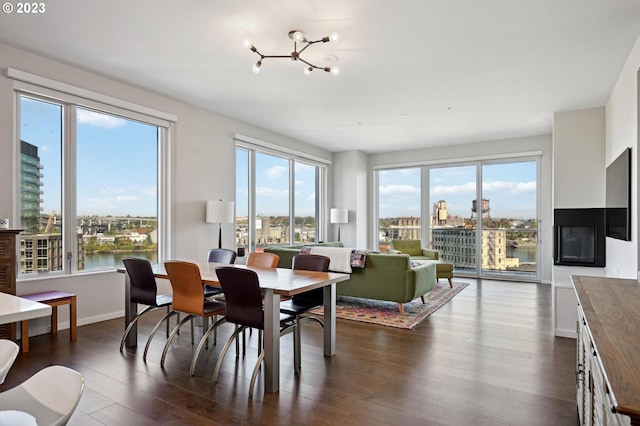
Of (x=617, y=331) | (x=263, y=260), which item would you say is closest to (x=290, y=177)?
(x=263, y=260)

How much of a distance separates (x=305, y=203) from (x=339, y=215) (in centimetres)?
79

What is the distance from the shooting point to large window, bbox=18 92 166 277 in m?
3.76

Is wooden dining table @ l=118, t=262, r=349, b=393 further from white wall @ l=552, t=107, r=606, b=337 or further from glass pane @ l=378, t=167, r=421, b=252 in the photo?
glass pane @ l=378, t=167, r=421, b=252

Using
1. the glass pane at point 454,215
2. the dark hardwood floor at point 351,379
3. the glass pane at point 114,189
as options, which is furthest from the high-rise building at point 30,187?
the glass pane at point 454,215

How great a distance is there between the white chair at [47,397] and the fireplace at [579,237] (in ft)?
18.8

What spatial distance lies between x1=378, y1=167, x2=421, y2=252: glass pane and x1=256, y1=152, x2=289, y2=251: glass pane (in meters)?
2.59

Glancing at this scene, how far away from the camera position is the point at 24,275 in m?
3.65

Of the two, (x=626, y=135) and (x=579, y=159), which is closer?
(x=626, y=135)

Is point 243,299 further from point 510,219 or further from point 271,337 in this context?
point 510,219

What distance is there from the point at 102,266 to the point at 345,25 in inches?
147

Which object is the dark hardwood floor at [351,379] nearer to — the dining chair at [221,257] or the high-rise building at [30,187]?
the dining chair at [221,257]

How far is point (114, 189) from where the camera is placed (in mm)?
4523

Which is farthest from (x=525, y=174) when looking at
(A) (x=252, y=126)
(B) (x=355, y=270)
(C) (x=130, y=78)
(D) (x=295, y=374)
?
(C) (x=130, y=78)

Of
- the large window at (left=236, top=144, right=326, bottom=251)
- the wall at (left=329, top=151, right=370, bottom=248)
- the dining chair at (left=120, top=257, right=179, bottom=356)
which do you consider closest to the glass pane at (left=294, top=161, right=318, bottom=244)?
the large window at (left=236, top=144, right=326, bottom=251)
